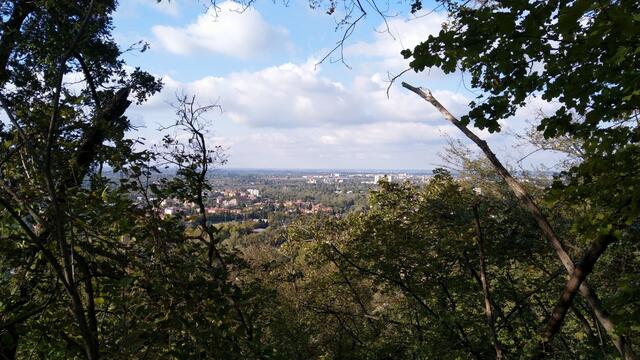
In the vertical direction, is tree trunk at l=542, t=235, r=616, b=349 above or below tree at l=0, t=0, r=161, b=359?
below

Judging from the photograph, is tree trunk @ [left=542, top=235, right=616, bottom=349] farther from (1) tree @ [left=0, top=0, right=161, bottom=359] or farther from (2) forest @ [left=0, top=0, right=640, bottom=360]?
(1) tree @ [left=0, top=0, right=161, bottom=359]

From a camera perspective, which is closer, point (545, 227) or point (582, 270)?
point (582, 270)

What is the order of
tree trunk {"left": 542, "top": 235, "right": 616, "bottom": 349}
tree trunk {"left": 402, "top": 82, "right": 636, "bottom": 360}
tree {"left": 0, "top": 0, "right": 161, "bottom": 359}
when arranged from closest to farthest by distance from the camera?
1. tree {"left": 0, "top": 0, "right": 161, "bottom": 359}
2. tree trunk {"left": 542, "top": 235, "right": 616, "bottom": 349}
3. tree trunk {"left": 402, "top": 82, "right": 636, "bottom": 360}

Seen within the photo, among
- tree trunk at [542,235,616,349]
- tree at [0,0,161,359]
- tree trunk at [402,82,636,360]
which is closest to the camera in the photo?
tree at [0,0,161,359]

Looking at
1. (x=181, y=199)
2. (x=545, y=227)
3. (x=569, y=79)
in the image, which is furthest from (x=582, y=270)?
(x=181, y=199)

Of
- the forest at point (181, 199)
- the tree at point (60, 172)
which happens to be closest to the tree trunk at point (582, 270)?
the forest at point (181, 199)

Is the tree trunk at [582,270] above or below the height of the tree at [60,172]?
below

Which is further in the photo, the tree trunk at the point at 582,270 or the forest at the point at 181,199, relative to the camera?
the tree trunk at the point at 582,270

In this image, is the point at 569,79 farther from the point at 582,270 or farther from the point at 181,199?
the point at 181,199

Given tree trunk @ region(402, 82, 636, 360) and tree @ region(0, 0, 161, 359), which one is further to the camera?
tree trunk @ region(402, 82, 636, 360)

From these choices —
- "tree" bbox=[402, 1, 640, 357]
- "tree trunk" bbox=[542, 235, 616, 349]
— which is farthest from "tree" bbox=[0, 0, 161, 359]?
"tree trunk" bbox=[542, 235, 616, 349]

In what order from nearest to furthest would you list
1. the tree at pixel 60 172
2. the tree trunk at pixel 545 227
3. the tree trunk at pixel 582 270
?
1. the tree at pixel 60 172
2. the tree trunk at pixel 582 270
3. the tree trunk at pixel 545 227

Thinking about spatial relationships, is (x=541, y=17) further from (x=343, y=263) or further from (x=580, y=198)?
(x=343, y=263)

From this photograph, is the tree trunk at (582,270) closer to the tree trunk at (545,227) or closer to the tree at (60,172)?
the tree trunk at (545,227)
